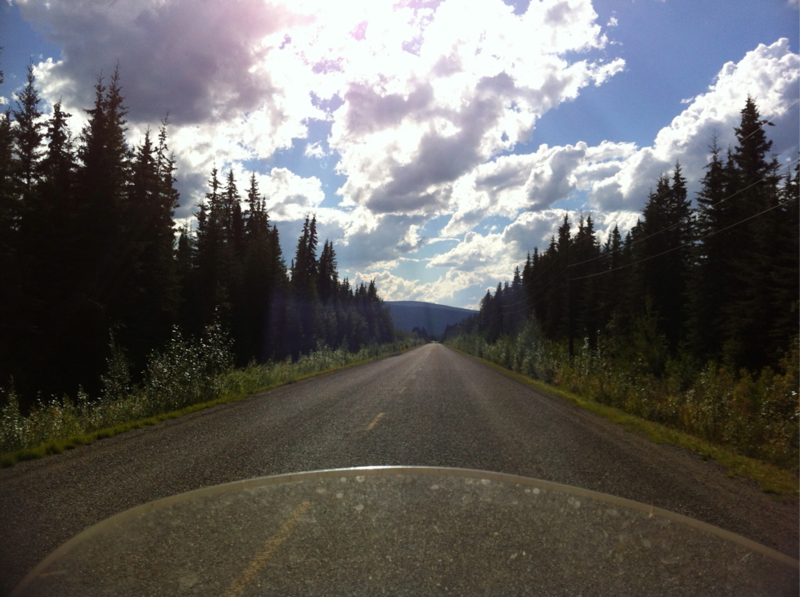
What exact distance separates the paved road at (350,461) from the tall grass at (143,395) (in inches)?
61.0

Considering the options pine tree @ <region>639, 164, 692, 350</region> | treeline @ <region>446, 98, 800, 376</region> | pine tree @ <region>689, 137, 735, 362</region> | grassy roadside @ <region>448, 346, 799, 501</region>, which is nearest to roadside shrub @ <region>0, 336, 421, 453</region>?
grassy roadside @ <region>448, 346, 799, 501</region>

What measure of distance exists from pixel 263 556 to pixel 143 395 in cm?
953

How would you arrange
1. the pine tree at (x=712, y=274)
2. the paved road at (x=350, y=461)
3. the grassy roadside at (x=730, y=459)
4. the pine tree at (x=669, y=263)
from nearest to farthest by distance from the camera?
the paved road at (x=350, y=461), the grassy roadside at (x=730, y=459), the pine tree at (x=712, y=274), the pine tree at (x=669, y=263)

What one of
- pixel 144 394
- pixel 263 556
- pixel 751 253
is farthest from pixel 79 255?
pixel 751 253

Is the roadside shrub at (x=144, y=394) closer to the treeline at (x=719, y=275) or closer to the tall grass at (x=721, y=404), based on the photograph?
the tall grass at (x=721, y=404)

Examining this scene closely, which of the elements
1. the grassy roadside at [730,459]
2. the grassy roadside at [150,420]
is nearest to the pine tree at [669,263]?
the grassy roadside at [730,459]

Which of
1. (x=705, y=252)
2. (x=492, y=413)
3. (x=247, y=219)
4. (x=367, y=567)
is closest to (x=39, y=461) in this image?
(x=367, y=567)

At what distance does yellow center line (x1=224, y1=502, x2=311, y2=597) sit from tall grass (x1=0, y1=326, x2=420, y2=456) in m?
5.18

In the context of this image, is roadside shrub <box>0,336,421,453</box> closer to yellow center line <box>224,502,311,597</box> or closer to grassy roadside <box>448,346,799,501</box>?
yellow center line <box>224,502,311,597</box>

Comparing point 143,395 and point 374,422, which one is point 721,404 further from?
point 143,395

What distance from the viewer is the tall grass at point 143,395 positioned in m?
8.59

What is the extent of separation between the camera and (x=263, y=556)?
3.51m

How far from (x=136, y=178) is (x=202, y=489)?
2640cm

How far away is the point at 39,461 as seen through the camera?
6.58 m
